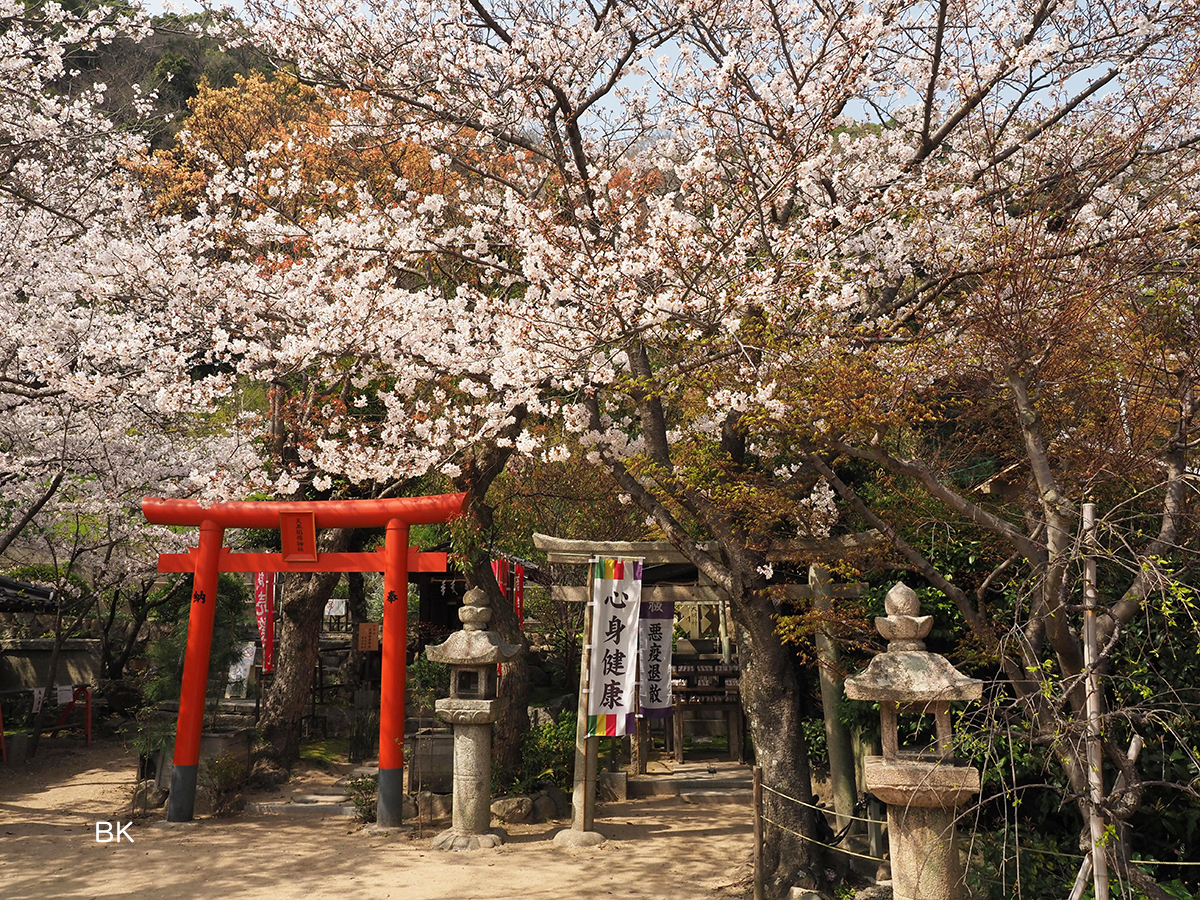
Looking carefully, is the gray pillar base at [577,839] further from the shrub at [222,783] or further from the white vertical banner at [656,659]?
the shrub at [222,783]

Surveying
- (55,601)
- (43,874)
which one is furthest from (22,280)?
(43,874)

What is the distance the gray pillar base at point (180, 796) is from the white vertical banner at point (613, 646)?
4247 mm

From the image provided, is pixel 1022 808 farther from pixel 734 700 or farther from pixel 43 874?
pixel 43 874

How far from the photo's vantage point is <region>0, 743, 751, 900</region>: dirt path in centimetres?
740

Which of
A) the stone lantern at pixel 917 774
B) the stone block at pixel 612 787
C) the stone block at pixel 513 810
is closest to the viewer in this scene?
the stone lantern at pixel 917 774

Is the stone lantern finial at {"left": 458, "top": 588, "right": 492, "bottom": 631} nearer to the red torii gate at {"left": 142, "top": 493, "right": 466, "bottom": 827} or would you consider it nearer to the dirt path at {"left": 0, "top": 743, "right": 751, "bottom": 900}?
the red torii gate at {"left": 142, "top": 493, "right": 466, "bottom": 827}

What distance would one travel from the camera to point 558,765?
1046cm

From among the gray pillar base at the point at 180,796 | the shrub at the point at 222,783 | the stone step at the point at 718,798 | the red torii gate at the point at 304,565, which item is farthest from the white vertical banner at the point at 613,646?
the gray pillar base at the point at 180,796

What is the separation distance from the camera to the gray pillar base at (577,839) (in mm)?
8805

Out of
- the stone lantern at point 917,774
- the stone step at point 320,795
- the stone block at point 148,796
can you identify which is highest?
the stone lantern at point 917,774

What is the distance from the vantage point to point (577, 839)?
8.85 meters

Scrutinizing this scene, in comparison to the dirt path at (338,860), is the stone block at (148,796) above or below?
above

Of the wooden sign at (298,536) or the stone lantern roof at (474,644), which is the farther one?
the wooden sign at (298,536)

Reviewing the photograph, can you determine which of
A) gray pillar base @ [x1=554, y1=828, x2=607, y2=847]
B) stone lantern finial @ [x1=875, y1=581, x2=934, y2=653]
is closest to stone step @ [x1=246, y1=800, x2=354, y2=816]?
gray pillar base @ [x1=554, y1=828, x2=607, y2=847]
